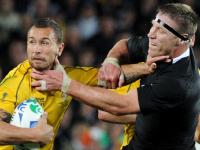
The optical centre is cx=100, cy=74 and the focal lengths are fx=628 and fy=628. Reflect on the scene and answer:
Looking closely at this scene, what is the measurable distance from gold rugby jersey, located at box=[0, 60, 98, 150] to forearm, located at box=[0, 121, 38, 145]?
174 millimetres

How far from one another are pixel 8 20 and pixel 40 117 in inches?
206

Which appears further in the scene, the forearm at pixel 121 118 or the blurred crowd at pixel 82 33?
the blurred crowd at pixel 82 33

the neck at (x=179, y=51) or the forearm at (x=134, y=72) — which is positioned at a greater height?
the neck at (x=179, y=51)

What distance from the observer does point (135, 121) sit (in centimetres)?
505

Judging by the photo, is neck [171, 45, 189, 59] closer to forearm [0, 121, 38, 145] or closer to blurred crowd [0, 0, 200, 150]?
forearm [0, 121, 38, 145]

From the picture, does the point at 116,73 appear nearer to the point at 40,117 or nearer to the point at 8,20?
the point at 40,117

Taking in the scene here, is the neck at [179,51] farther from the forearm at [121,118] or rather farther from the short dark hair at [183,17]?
the forearm at [121,118]

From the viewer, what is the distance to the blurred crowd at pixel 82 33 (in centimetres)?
888

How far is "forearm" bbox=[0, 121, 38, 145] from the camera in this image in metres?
4.59

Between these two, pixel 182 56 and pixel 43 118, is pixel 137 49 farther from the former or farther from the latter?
pixel 43 118

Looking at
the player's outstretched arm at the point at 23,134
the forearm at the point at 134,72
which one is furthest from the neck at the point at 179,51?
the player's outstretched arm at the point at 23,134

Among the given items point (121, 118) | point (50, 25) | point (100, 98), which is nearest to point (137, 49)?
point (121, 118)

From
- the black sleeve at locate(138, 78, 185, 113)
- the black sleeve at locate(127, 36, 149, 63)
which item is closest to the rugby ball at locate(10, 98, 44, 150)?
the black sleeve at locate(138, 78, 185, 113)

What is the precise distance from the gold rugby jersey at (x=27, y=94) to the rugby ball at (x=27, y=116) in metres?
0.05
